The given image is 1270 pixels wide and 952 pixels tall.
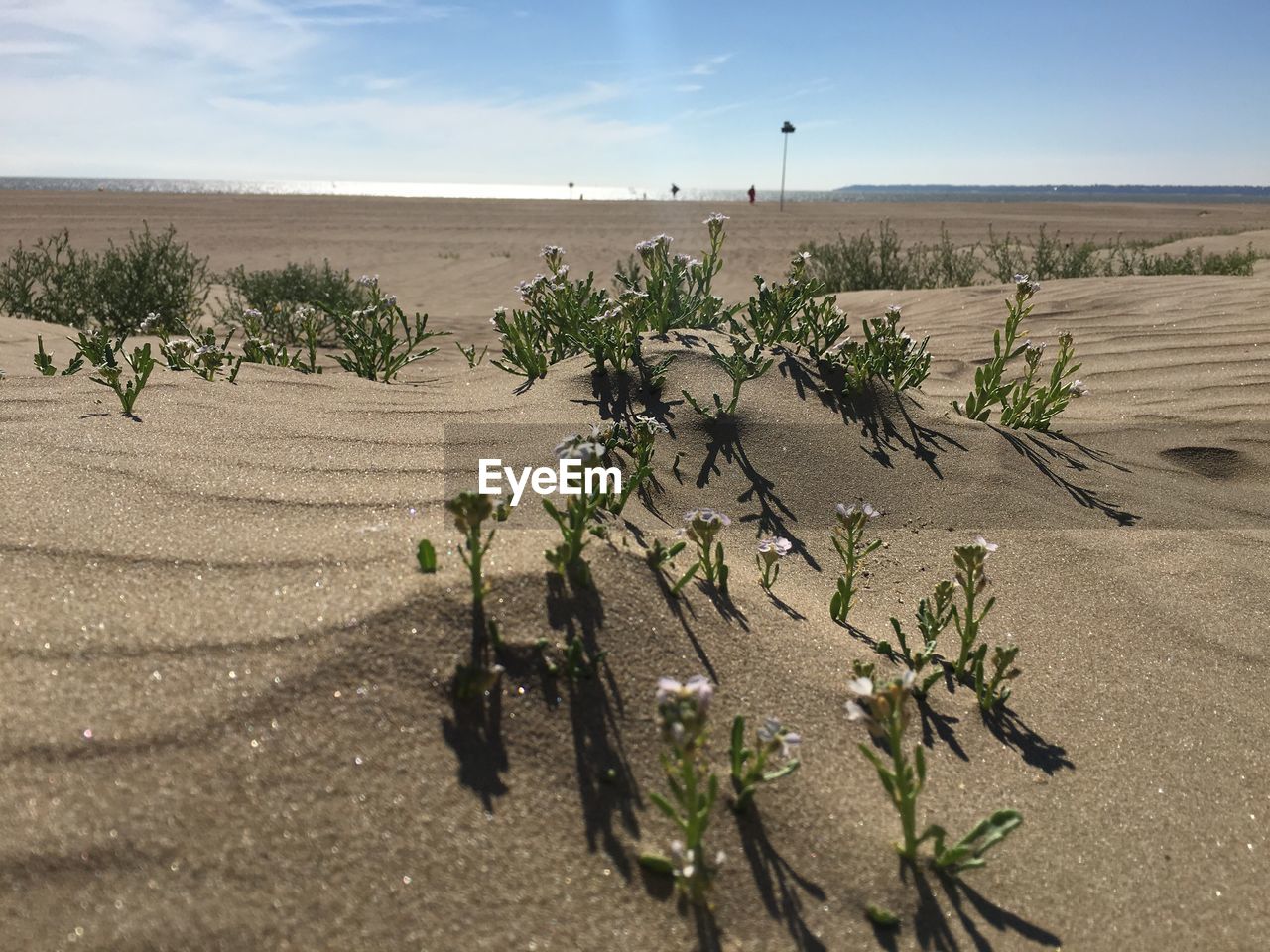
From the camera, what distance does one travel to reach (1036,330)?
15.5 ft

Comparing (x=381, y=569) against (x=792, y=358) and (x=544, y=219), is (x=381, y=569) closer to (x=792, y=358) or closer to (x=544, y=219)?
(x=792, y=358)

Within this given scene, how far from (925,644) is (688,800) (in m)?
0.97

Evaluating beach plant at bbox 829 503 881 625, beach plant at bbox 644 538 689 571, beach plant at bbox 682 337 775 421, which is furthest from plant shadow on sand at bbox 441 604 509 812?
beach plant at bbox 682 337 775 421

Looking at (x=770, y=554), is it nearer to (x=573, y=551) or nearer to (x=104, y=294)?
(x=573, y=551)

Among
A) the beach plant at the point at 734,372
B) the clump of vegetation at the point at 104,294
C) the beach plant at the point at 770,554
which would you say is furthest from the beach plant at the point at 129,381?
the clump of vegetation at the point at 104,294

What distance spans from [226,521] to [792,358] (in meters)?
2.14

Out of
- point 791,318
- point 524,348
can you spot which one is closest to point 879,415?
point 791,318

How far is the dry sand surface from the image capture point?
114 cm

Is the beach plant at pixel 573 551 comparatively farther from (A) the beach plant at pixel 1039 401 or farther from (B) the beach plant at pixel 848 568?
(A) the beach plant at pixel 1039 401

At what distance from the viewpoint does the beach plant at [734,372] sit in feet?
9.16

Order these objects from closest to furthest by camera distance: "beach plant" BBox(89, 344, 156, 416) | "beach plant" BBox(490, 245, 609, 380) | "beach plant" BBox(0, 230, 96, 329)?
"beach plant" BBox(89, 344, 156, 416) → "beach plant" BBox(490, 245, 609, 380) → "beach plant" BBox(0, 230, 96, 329)

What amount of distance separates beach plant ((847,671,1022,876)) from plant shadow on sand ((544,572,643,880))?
1.27ft

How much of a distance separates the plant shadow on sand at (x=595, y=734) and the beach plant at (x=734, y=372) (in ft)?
4.15

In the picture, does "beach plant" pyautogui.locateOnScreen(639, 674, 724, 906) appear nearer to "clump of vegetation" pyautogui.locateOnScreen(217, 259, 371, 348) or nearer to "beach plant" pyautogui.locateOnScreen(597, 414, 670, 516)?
"beach plant" pyautogui.locateOnScreen(597, 414, 670, 516)
